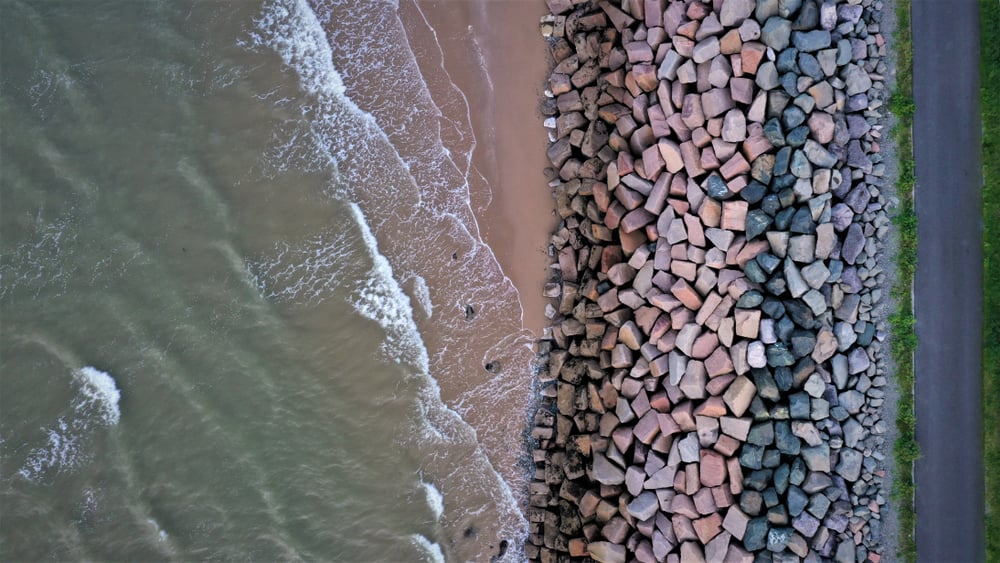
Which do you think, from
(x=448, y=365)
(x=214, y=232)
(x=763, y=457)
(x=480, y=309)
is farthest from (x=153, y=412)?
(x=763, y=457)

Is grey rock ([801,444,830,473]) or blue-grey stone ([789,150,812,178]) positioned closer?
grey rock ([801,444,830,473])

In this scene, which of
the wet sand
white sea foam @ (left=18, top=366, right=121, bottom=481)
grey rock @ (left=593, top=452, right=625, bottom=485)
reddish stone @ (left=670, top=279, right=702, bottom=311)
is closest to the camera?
reddish stone @ (left=670, top=279, right=702, bottom=311)

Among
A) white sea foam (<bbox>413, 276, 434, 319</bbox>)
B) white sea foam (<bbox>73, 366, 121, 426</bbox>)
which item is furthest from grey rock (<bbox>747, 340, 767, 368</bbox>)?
white sea foam (<bbox>73, 366, 121, 426</bbox>)

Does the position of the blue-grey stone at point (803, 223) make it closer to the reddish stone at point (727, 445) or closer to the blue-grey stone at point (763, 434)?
the blue-grey stone at point (763, 434)

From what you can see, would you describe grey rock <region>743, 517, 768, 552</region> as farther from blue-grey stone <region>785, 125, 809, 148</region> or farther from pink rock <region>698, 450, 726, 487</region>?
blue-grey stone <region>785, 125, 809, 148</region>

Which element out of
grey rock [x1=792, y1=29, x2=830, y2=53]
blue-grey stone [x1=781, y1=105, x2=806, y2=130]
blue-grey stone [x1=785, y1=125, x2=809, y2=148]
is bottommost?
blue-grey stone [x1=785, y1=125, x2=809, y2=148]

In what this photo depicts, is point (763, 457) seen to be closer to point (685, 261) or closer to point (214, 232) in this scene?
point (685, 261)

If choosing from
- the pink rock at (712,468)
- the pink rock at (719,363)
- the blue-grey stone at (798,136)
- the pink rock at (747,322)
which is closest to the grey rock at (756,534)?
the pink rock at (712,468)
